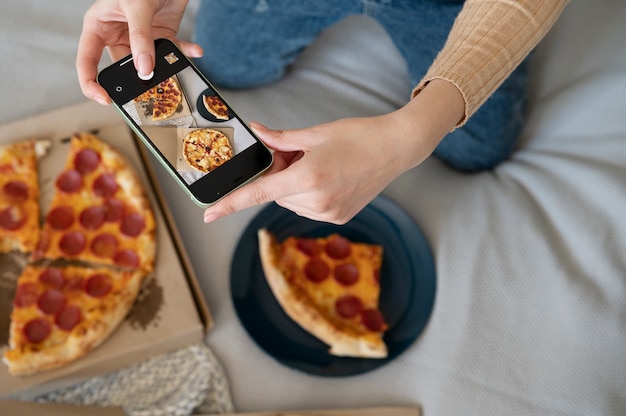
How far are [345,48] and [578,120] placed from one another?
0.70 meters

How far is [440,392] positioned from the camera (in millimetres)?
1350

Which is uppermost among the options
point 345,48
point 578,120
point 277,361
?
point 345,48

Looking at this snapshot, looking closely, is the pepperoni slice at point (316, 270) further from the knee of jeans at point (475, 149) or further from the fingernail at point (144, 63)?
the fingernail at point (144, 63)

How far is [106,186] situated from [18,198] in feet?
0.69

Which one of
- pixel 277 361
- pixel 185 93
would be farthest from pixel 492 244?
pixel 185 93

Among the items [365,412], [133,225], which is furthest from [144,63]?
[365,412]

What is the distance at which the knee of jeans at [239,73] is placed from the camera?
154 cm

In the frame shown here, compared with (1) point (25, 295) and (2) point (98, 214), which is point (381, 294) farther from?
(1) point (25, 295)

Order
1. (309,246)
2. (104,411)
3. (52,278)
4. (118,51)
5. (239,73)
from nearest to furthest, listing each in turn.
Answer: (118,51)
(104,411)
(52,278)
(309,246)
(239,73)

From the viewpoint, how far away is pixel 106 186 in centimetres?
141

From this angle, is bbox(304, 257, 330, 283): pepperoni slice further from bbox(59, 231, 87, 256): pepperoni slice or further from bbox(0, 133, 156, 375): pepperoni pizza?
bbox(59, 231, 87, 256): pepperoni slice

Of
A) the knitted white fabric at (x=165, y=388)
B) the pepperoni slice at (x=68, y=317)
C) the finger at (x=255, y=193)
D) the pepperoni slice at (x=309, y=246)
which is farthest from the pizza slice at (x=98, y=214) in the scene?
the finger at (x=255, y=193)

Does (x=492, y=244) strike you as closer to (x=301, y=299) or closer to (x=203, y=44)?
(x=301, y=299)

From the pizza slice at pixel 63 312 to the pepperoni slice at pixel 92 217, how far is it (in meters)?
0.11
